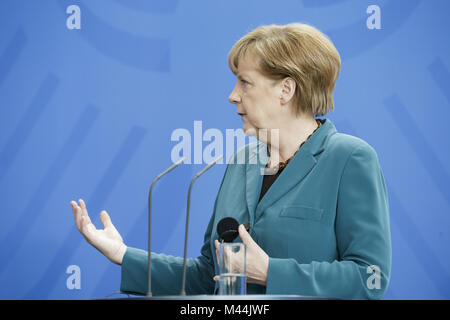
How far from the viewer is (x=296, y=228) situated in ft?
5.62

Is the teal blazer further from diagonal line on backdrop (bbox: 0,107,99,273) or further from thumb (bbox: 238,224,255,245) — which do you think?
diagonal line on backdrop (bbox: 0,107,99,273)

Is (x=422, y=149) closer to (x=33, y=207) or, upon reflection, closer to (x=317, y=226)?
(x=317, y=226)

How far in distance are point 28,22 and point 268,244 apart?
1911mm

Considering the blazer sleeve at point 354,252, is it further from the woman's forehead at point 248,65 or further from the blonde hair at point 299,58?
the woman's forehead at point 248,65

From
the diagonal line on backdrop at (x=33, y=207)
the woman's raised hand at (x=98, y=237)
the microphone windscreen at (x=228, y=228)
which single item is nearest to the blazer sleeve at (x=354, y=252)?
the microphone windscreen at (x=228, y=228)

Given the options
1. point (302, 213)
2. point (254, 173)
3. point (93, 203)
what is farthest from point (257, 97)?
point (93, 203)

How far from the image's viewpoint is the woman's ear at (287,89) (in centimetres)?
186

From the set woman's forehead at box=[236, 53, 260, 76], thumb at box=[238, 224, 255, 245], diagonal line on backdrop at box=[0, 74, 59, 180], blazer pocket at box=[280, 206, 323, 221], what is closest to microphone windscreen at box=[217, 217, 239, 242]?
thumb at box=[238, 224, 255, 245]

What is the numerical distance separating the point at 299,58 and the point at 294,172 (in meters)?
0.34

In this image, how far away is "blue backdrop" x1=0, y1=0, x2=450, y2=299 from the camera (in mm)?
2912

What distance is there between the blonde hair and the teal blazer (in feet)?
0.38

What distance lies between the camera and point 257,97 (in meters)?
1.86

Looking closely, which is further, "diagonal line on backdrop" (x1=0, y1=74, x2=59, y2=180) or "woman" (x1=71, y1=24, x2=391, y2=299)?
"diagonal line on backdrop" (x1=0, y1=74, x2=59, y2=180)
